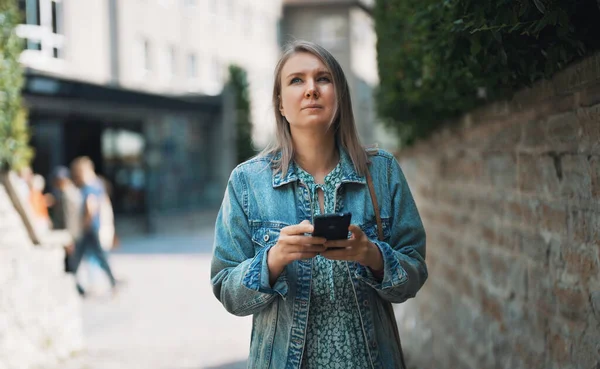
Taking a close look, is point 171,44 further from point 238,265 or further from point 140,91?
point 238,265

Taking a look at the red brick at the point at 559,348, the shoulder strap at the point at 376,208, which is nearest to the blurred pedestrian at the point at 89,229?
the red brick at the point at 559,348

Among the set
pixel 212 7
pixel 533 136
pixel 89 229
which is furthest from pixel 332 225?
pixel 212 7

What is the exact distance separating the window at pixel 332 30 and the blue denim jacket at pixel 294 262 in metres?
39.4

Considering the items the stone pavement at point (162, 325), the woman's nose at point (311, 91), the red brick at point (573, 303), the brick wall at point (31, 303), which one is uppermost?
the woman's nose at point (311, 91)

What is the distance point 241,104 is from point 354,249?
2909 centimetres

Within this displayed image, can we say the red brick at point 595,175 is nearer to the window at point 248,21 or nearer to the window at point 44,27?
the window at point 44,27

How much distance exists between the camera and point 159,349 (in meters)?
7.50

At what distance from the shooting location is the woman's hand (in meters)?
2.15

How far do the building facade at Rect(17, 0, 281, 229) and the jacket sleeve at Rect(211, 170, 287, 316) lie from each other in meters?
14.8

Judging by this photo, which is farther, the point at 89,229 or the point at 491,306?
the point at 89,229

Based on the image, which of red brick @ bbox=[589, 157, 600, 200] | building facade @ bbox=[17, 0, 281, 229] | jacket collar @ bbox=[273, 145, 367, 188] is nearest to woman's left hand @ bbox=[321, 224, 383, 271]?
jacket collar @ bbox=[273, 145, 367, 188]

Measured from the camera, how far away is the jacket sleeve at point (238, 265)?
2.34 metres

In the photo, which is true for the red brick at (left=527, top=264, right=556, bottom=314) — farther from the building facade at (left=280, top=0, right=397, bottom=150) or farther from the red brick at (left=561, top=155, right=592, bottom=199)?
the building facade at (left=280, top=0, right=397, bottom=150)

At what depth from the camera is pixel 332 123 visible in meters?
2.58
